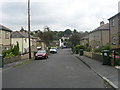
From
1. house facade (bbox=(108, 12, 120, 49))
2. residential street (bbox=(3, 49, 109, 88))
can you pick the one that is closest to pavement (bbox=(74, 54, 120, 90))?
residential street (bbox=(3, 49, 109, 88))

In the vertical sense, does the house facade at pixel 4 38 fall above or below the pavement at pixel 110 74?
above

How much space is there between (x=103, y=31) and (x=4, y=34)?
75.8 ft

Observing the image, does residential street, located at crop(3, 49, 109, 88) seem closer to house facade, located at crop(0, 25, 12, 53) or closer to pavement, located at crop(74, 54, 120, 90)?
pavement, located at crop(74, 54, 120, 90)

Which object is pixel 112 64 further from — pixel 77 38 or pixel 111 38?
pixel 77 38

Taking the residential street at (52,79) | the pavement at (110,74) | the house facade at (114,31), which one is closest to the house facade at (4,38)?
the house facade at (114,31)

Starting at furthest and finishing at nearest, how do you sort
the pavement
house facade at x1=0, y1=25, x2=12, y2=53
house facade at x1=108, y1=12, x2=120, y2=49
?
house facade at x1=0, y1=25, x2=12, y2=53
house facade at x1=108, y1=12, x2=120, y2=49
the pavement

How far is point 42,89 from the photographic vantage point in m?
8.02

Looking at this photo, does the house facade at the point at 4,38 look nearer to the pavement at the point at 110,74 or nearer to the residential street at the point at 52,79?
the residential street at the point at 52,79

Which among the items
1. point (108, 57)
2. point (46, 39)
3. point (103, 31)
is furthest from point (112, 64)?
point (46, 39)

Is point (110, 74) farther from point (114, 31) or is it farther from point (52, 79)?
point (114, 31)

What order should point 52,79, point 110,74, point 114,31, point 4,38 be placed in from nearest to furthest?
point 52,79 < point 110,74 < point 114,31 < point 4,38

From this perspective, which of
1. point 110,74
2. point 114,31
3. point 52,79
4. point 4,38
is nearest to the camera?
point 52,79

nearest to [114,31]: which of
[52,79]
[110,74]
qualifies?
[110,74]

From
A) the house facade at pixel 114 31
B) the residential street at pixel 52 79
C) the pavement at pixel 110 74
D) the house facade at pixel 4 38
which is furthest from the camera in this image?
the house facade at pixel 4 38
